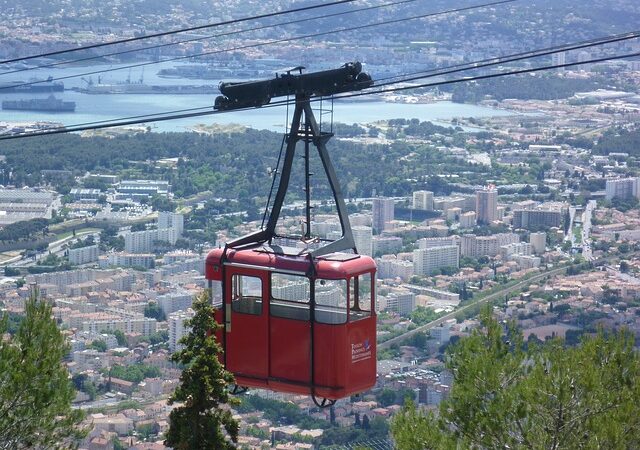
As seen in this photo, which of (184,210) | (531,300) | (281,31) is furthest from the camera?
(281,31)

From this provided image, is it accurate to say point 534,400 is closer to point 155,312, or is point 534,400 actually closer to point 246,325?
point 246,325

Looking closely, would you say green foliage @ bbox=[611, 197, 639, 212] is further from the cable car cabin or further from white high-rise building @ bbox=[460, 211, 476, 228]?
the cable car cabin

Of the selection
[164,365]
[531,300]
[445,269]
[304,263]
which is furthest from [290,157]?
[445,269]

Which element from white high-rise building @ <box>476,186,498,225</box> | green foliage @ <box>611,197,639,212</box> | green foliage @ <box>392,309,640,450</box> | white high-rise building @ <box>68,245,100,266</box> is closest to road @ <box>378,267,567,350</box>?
white high-rise building @ <box>476,186,498,225</box>

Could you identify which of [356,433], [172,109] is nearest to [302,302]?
[356,433]

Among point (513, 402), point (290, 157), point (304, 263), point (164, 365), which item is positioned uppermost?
point (290, 157)

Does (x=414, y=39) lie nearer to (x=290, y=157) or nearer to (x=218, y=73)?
(x=218, y=73)

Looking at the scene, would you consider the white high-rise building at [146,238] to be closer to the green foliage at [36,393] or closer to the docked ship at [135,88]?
the docked ship at [135,88]
